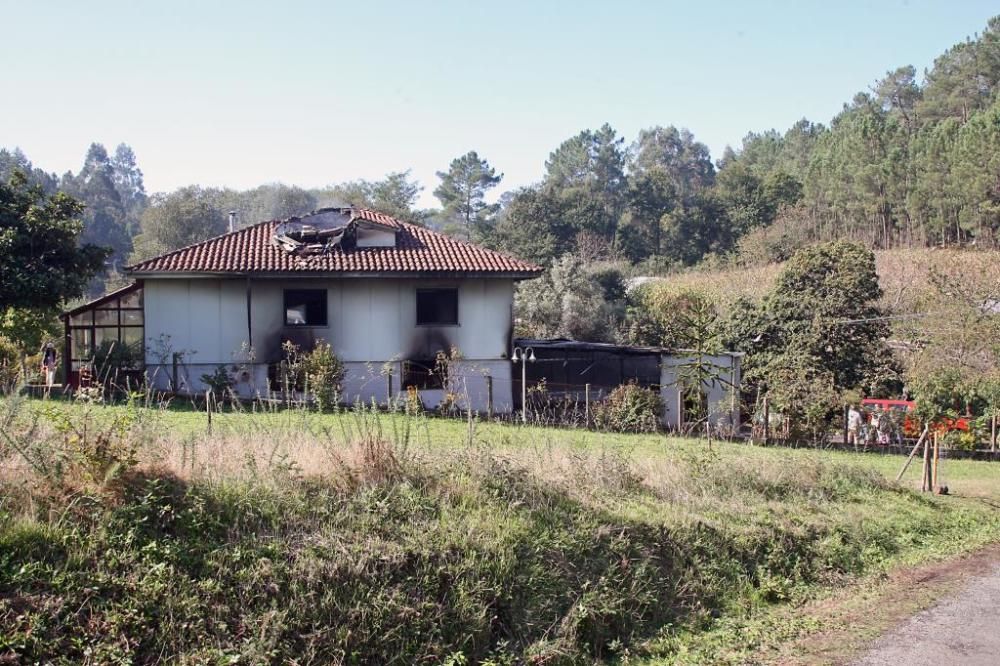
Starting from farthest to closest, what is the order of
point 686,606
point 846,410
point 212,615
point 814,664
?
point 846,410
point 686,606
point 814,664
point 212,615

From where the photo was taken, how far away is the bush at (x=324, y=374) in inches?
756

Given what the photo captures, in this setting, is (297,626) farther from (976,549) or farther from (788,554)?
(976,549)

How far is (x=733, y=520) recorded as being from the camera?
37.5 ft

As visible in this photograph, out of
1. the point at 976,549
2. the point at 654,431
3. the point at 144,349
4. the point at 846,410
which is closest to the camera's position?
the point at 976,549

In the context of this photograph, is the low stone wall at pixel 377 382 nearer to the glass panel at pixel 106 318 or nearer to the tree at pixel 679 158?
the glass panel at pixel 106 318

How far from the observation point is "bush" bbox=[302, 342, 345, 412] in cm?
1920

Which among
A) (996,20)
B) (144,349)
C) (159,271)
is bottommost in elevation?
(144,349)

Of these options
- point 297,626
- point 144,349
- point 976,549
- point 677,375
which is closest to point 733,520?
point 976,549

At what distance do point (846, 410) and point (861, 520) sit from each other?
512 inches

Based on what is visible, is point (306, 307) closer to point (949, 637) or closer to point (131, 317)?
point (131, 317)

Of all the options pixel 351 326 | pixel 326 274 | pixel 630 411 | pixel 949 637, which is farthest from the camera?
pixel 351 326

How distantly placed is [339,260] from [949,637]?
18945 mm

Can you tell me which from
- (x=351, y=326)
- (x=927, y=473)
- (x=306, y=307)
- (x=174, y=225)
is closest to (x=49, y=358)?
(x=306, y=307)

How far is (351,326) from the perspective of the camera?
81.3ft
